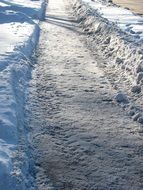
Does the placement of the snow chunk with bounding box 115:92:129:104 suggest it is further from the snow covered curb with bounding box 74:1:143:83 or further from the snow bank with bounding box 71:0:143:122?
the snow covered curb with bounding box 74:1:143:83

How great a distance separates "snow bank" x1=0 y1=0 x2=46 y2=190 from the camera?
16.9ft

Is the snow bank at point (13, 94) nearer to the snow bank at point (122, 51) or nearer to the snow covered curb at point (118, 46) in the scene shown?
the snow bank at point (122, 51)

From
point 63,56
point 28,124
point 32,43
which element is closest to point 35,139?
point 28,124

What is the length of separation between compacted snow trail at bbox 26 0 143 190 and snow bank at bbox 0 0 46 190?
235 millimetres

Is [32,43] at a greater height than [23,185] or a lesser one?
lesser

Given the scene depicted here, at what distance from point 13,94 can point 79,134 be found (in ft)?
5.61

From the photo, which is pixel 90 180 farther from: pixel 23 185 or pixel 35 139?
pixel 35 139

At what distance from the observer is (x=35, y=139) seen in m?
6.63

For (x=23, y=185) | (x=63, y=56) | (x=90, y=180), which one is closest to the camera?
(x=23, y=185)

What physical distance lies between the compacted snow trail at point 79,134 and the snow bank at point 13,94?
0.23 meters

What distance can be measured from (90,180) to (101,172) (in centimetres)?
25

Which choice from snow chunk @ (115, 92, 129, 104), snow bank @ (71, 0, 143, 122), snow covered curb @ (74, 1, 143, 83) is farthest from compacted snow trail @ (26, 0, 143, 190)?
snow covered curb @ (74, 1, 143, 83)

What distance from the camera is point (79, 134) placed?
6922 millimetres


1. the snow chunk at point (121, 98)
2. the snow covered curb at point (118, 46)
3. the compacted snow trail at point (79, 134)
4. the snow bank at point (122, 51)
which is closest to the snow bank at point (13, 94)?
the compacted snow trail at point (79, 134)
